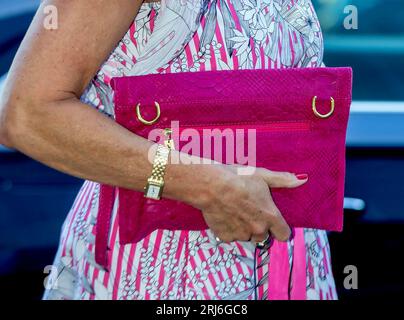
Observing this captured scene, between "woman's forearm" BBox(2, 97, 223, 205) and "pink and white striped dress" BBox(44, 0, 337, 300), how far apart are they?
14 centimetres

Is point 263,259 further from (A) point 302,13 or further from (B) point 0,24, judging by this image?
(B) point 0,24

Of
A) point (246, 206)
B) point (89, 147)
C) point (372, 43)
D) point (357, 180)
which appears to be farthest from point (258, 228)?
point (372, 43)

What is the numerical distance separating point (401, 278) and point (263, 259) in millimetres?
1288

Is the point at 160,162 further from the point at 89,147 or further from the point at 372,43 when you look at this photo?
the point at 372,43

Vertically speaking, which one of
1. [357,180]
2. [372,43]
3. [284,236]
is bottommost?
[284,236]

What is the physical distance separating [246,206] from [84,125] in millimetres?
312

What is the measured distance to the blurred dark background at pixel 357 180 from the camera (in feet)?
7.93

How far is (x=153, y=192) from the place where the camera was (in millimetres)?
1321

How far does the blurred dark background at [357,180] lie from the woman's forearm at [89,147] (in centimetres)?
118

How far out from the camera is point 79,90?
49.9 inches

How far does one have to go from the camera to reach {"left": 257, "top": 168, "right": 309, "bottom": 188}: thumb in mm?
1384

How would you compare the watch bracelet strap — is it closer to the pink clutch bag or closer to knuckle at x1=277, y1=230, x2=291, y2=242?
the pink clutch bag

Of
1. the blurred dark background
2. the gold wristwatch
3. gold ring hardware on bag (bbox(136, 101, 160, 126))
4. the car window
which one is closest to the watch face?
the gold wristwatch

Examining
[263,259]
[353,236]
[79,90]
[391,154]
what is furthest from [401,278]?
[79,90]
